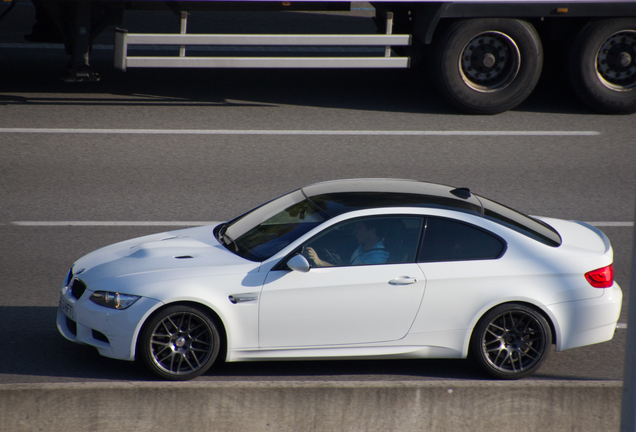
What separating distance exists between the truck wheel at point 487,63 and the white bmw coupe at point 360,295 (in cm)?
627

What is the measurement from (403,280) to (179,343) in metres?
1.61

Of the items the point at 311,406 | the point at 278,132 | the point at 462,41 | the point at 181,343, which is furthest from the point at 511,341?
the point at 462,41

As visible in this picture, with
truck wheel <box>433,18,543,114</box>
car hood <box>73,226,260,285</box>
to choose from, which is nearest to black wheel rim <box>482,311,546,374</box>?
car hood <box>73,226,260,285</box>

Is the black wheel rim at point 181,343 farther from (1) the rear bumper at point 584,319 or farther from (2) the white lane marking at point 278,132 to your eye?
(2) the white lane marking at point 278,132

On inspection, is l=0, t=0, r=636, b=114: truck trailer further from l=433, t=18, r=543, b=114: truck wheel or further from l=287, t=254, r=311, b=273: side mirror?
l=287, t=254, r=311, b=273: side mirror

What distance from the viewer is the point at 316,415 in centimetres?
437

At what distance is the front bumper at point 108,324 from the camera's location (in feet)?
16.7

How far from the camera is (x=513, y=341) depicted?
17.6 ft

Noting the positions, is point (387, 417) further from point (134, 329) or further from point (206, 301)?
point (134, 329)

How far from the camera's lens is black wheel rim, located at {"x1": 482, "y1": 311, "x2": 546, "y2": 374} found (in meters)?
5.34

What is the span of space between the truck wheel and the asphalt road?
33cm

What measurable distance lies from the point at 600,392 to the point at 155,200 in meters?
5.55

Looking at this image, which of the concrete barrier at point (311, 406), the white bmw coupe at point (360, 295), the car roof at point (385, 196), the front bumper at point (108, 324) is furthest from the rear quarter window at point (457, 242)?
the front bumper at point (108, 324)

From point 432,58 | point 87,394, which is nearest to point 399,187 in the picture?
point 87,394
